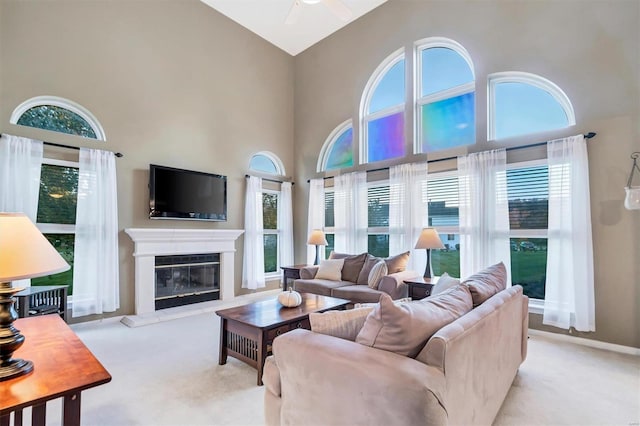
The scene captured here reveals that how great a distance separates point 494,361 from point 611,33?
12.8ft

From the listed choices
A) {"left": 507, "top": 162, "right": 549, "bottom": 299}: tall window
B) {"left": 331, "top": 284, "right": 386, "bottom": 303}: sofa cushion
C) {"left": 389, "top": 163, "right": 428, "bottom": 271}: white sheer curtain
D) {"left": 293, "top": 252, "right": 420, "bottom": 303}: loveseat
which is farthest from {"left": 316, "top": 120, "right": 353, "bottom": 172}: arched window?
{"left": 507, "top": 162, "right": 549, "bottom": 299}: tall window

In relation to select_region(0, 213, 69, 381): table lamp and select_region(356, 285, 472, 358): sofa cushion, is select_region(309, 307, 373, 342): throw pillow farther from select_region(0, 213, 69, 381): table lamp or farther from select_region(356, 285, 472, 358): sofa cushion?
select_region(0, 213, 69, 381): table lamp

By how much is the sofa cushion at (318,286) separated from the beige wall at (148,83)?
1.54m

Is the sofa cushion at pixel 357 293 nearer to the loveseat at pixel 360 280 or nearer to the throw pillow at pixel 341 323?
the loveseat at pixel 360 280

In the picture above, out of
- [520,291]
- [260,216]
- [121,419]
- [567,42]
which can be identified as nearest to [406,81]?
[567,42]

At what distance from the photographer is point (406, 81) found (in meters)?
5.29

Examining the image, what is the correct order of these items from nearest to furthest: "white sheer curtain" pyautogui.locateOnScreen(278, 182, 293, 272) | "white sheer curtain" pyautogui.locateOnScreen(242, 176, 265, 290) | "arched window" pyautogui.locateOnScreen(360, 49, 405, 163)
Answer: "arched window" pyautogui.locateOnScreen(360, 49, 405, 163) → "white sheer curtain" pyautogui.locateOnScreen(242, 176, 265, 290) → "white sheer curtain" pyautogui.locateOnScreen(278, 182, 293, 272)

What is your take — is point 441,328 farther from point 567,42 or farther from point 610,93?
point 567,42

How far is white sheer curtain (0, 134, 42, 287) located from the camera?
3.56 metres

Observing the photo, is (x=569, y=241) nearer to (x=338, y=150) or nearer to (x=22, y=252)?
(x=338, y=150)

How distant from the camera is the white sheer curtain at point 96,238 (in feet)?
13.2

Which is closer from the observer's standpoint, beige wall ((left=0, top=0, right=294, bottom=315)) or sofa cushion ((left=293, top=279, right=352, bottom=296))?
beige wall ((left=0, top=0, right=294, bottom=315))

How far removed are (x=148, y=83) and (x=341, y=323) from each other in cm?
492

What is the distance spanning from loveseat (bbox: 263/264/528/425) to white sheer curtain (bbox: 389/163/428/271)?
120 inches
